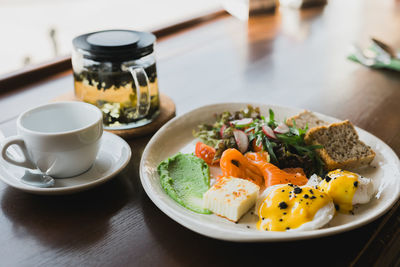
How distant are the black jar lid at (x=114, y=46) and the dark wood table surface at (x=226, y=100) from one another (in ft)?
0.98

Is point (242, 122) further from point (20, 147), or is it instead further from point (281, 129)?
point (20, 147)

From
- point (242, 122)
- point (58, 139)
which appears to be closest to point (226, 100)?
point (242, 122)

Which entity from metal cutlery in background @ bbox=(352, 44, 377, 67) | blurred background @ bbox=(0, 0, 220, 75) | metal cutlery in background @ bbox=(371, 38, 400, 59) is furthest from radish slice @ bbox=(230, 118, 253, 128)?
blurred background @ bbox=(0, 0, 220, 75)

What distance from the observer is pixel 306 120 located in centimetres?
141

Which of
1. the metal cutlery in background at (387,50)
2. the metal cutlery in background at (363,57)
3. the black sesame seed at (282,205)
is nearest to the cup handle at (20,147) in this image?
the black sesame seed at (282,205)

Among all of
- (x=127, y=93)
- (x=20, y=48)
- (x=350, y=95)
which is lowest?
(x=20, y=48)

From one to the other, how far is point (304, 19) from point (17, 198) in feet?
7.97

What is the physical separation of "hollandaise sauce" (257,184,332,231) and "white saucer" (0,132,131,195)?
0.40 metres

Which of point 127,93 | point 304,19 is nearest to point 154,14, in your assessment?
point 304,19

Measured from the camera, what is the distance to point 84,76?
1431 millimetres

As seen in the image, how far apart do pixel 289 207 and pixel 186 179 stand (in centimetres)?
32

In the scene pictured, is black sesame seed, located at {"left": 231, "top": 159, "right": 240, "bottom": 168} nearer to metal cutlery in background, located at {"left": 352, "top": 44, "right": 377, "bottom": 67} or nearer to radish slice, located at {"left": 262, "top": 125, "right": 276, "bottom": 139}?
radish slice, located at {"left": 262, "top": 125, "right": 276, "bottom": 139}

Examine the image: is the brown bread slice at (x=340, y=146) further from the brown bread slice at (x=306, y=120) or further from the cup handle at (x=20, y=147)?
the cup handle at (x=20, y=147)

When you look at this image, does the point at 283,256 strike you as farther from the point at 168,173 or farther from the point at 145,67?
the point at 145,67
